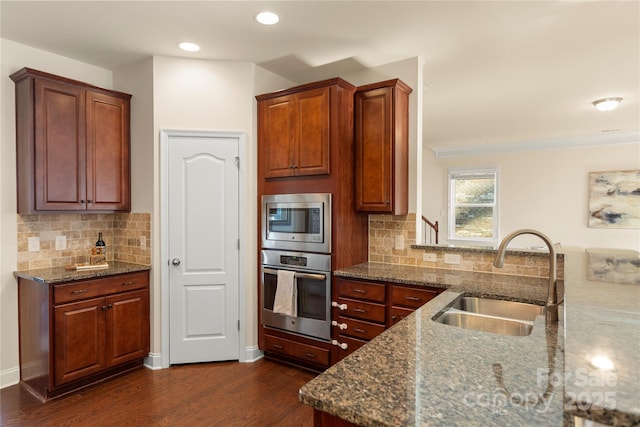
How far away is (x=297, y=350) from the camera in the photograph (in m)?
3.07

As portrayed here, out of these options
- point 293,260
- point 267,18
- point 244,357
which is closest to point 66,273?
point 244,357

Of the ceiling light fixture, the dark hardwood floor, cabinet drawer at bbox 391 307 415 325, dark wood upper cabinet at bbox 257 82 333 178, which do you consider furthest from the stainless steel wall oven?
the ceiling light fixture

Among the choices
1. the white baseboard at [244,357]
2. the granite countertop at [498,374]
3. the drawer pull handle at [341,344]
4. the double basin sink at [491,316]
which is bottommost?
the white baseboard at [244,357]

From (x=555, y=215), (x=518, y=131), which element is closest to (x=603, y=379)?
(x=518, y=131)

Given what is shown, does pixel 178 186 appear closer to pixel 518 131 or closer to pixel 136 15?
pixel 136 15

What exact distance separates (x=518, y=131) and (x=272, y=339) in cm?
543

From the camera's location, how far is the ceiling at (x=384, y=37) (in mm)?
2373

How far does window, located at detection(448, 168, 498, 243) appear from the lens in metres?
7.29

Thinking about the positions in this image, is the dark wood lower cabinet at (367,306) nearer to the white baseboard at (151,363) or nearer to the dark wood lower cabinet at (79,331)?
the white baseboard at (151,363)

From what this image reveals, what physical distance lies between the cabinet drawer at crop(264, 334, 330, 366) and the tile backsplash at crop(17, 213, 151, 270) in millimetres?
1304

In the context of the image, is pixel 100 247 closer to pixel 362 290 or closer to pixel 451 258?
pixel 362 290

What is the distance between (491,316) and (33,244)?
135 inches

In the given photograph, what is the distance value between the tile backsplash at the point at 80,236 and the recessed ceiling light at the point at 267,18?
1.91 metres

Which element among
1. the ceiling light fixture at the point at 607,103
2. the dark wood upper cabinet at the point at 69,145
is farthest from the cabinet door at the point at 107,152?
the ceiling light fixture at the point at 607,103
